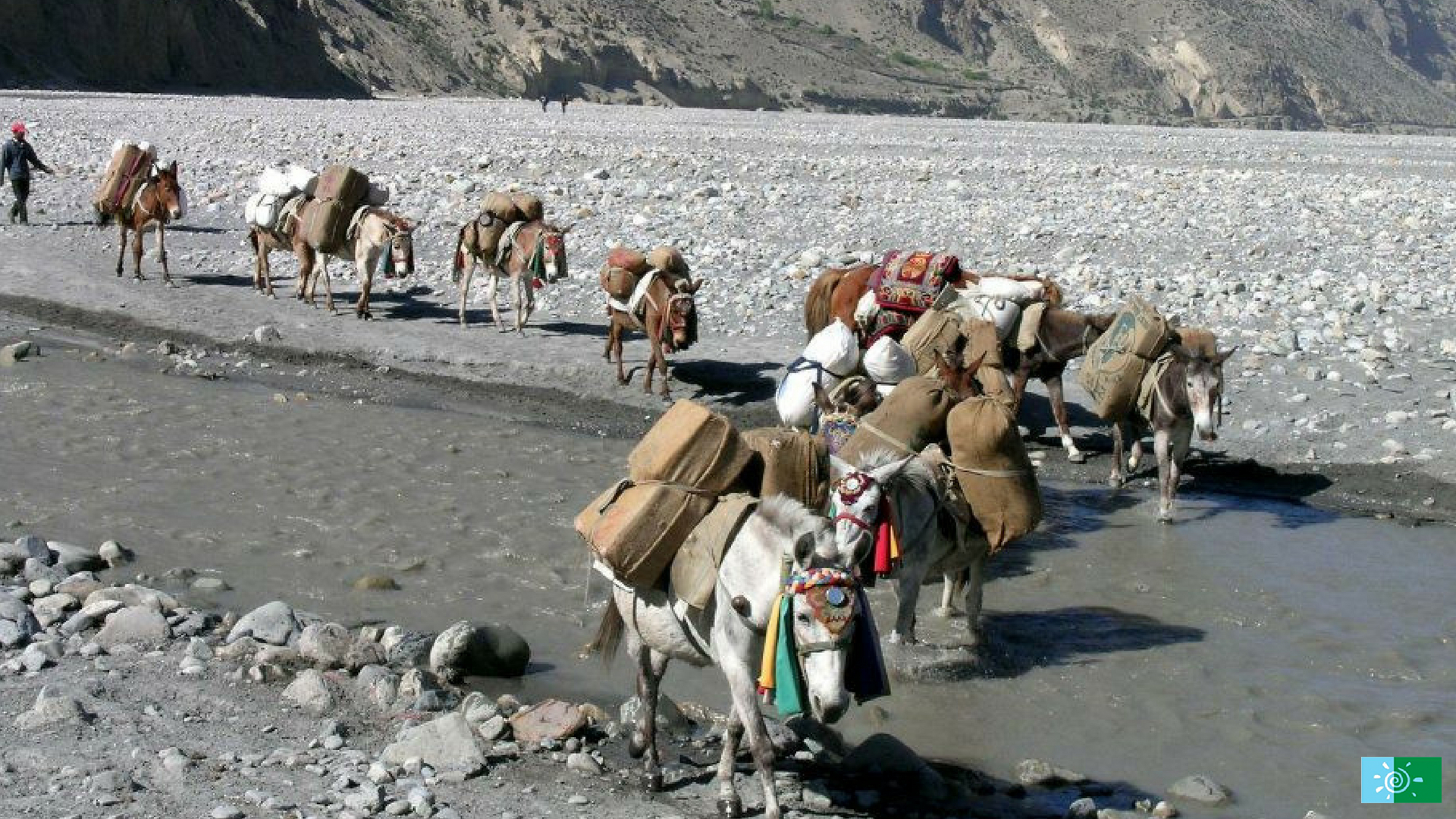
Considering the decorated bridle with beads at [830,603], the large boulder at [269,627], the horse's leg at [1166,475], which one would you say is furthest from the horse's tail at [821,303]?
the decorated bridle with beads at [830,603]

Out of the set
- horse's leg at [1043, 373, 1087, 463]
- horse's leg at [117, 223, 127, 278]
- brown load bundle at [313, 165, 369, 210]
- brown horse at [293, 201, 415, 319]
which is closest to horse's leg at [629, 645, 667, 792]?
horse's leg at [1043, 373, 1087, 463]

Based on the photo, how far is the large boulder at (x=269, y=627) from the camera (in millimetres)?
8234

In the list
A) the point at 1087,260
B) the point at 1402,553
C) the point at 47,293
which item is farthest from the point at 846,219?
the point at 1402,553

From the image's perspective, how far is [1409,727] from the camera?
798 centimetres

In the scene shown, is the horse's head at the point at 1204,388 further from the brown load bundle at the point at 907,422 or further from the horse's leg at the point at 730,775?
the horse's leg at the point at 730,775

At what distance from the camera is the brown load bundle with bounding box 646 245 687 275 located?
15281mm

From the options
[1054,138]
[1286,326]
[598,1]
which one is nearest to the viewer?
[1286,326]

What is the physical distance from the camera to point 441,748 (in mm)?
6785

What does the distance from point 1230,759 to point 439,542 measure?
5141 mm

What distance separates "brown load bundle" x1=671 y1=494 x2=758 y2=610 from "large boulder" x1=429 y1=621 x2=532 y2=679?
1777mm

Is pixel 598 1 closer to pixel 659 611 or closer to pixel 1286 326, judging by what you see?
pixel 1286 326

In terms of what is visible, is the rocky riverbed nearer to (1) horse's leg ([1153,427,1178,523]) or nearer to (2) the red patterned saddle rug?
(1) horse's leg ([1153,427,1178,523])

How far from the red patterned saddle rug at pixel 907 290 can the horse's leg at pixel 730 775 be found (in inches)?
256

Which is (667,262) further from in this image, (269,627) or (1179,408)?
(269,627)
